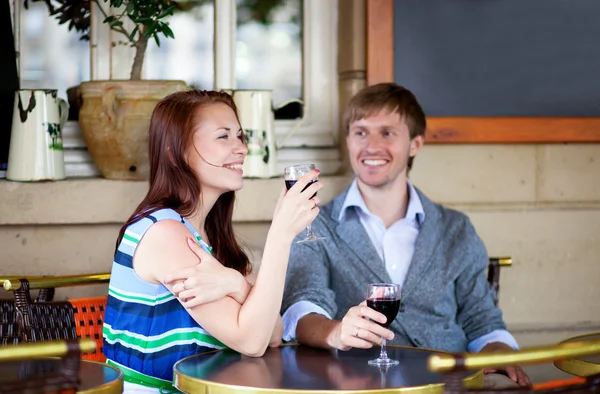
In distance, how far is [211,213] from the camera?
2518 millimetres

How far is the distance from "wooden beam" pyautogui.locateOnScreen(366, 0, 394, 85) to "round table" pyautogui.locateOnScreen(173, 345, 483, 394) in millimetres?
1368

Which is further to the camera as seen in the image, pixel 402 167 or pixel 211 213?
pixel 402 167

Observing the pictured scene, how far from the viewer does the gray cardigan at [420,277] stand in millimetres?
2811

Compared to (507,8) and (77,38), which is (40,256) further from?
(507,8)

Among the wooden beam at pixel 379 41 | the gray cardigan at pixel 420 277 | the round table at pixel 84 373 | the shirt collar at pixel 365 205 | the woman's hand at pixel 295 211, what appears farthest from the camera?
the wooden beam at pixel 379 41

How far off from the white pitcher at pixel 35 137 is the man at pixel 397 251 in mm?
967

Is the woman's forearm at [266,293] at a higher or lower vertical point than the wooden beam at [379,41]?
lower

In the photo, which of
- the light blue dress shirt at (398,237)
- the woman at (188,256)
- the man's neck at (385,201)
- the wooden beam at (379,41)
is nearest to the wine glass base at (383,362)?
the woman at (188,256)

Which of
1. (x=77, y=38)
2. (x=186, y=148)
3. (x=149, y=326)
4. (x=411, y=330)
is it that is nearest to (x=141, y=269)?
(x=149, y=326)

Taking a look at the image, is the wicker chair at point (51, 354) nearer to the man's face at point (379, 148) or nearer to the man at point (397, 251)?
the man at point (397, 251)

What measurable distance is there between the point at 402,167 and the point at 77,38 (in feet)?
4.44

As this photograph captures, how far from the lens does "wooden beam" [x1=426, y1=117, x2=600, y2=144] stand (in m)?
3.43

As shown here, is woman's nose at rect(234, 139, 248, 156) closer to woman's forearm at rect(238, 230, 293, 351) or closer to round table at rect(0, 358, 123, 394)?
woman's forearm at rect(238, 230, 293, 351)

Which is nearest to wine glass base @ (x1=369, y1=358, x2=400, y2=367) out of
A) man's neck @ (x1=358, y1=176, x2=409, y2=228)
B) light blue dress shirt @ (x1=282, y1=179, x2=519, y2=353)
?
light blue dress shirt @ (x1=282, y1=179, x2=519, y2=353)
